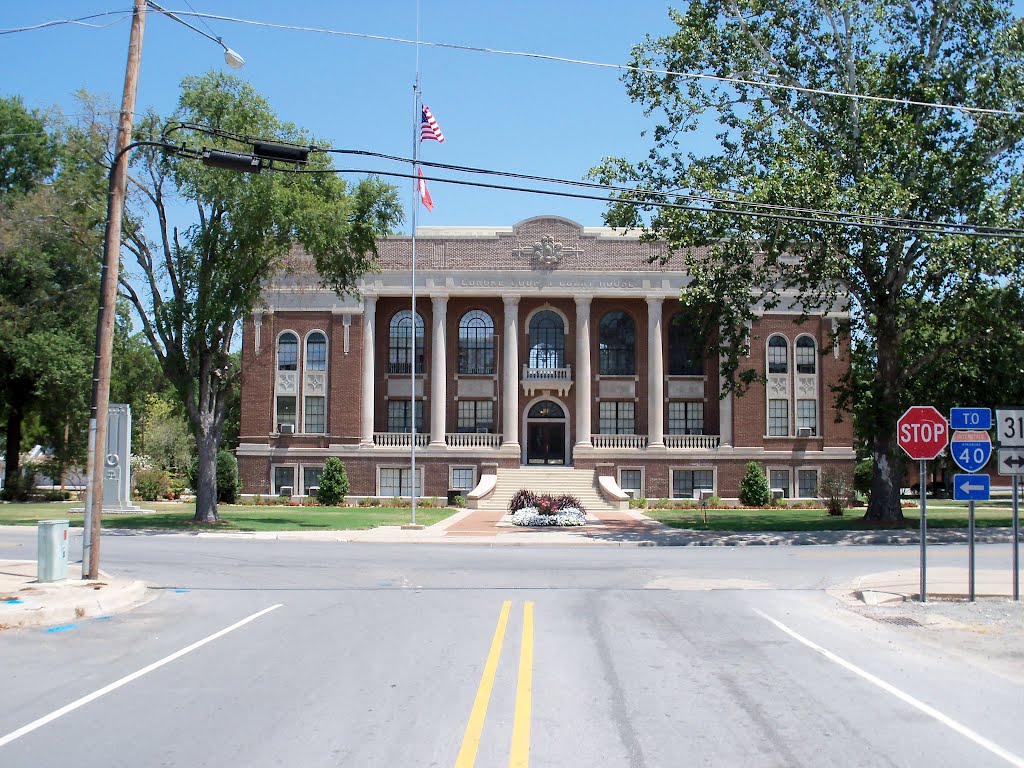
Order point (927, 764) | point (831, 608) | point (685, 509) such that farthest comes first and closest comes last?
point (685, 509)
point (831, 608)
point (927, 764)

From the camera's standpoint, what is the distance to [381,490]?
46094mm

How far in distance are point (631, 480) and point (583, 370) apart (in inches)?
240

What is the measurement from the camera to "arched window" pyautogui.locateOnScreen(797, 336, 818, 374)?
4688 centimetres

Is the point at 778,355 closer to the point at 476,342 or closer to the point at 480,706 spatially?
the point at 476,342

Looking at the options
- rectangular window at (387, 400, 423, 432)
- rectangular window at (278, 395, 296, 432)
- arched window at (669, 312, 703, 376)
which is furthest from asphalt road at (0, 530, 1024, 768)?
arched window at (669, 312, 703, 376)

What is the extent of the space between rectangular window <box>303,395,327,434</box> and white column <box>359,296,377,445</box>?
2063mm

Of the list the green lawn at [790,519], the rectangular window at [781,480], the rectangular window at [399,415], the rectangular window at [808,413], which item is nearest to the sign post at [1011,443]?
the green lawn at [790,519]

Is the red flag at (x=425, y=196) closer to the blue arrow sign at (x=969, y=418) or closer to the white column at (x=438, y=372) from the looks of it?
the white column at (x=438, y=372)

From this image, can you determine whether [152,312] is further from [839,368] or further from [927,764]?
[839,368]

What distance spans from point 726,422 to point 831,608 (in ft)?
109

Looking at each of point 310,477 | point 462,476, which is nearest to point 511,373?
point 462,476

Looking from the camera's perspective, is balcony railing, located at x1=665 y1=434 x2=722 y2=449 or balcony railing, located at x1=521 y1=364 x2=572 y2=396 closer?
balcony railing, located at x1=665 y1=434 x2=722 y2=449

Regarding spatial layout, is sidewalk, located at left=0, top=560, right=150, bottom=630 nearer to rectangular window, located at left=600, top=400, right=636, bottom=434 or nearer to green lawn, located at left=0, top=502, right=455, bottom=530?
green lawn, located at left=0, top=502, right=455, bottom=530

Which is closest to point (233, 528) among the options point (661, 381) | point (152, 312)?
point (152, 312)
